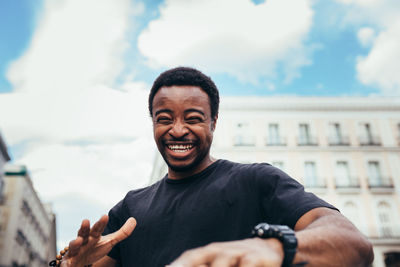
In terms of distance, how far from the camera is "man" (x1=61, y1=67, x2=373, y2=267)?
895 millimetres

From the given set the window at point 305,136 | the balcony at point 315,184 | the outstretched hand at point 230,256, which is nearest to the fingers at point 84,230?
the outstretched hand at point 230,256

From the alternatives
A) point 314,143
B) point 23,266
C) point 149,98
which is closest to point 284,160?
point 314,143

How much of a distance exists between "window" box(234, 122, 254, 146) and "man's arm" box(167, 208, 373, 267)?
75.7 feet

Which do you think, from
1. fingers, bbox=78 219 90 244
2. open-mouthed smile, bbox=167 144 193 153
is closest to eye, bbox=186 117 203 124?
open-mouthed smile, bbox=167 144 193 153

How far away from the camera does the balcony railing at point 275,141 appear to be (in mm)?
24406

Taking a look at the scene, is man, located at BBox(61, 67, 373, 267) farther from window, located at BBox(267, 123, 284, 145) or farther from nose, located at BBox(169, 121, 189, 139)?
window, located at BBox(267, 123, 284, 145)

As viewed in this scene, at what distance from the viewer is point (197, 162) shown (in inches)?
74.0

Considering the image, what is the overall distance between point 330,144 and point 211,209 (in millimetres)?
24814

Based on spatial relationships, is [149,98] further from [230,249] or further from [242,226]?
[230,249]

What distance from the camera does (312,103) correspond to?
24.9 meters

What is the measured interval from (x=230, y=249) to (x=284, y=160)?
2414cm

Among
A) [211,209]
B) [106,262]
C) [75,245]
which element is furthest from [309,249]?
[106,262]

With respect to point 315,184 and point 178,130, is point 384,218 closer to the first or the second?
point 315,184

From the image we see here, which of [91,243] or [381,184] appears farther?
[381,184]
